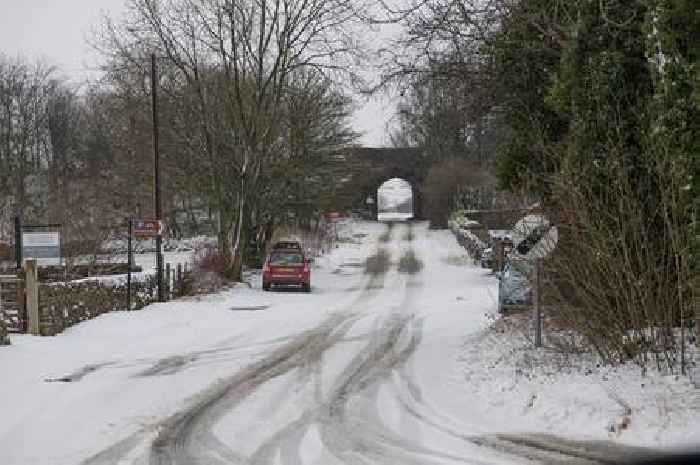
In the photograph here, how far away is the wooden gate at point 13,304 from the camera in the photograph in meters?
17.3

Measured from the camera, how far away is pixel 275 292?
3197cm

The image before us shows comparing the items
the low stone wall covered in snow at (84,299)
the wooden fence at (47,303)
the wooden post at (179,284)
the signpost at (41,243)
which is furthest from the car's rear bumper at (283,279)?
the signpost at (41,243)

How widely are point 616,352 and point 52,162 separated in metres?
74.5

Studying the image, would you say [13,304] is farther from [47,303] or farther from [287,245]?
[287,245]

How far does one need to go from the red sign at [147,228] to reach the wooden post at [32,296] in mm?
6789

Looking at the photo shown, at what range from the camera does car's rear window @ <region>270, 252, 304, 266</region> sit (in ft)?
107

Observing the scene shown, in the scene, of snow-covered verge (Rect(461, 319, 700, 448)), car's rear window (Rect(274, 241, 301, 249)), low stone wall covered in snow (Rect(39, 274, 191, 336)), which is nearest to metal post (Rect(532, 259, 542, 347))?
snow-covered verge (Rect(461, 319, 700, 448))

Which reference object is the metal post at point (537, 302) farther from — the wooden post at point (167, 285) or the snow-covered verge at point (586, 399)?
the wooden post at point (167, 285)

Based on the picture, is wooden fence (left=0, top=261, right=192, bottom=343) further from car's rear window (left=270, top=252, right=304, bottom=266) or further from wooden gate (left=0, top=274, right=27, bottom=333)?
car's rear window (left=270, top=252, right=304, bottom=266)

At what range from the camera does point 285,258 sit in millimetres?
32812

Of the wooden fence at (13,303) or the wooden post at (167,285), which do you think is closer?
the wooden fence at (13,303)

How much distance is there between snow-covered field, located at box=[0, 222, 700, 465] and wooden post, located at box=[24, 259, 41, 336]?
557mm

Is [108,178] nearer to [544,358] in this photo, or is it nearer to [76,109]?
[76,109]

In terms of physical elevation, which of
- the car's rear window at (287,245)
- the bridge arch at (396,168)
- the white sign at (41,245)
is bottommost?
the car's rear window at (287,245)
